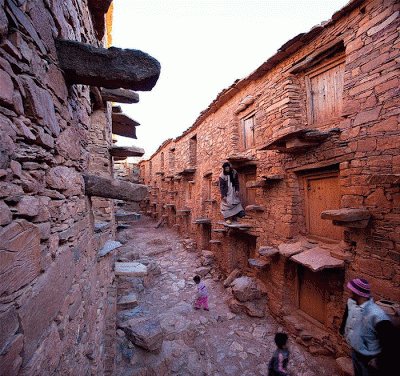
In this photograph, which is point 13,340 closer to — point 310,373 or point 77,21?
point 77,21

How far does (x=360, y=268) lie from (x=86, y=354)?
4.26 m

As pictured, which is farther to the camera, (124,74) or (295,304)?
(295,304)

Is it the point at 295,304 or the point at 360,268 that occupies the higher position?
the point at 360,268

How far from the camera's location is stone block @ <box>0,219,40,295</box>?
1056 mm

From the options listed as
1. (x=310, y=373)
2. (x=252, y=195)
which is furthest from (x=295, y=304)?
(x=252, y=195)

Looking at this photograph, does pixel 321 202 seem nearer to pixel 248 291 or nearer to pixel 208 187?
pixel 248 291

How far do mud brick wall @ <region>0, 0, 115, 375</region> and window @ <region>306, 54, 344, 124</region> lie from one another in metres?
4.59

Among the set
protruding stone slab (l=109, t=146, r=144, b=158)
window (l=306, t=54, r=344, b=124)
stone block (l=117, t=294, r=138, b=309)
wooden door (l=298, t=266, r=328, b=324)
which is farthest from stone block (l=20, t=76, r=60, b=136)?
stone block (l=117, t=294, r=138, b=309)

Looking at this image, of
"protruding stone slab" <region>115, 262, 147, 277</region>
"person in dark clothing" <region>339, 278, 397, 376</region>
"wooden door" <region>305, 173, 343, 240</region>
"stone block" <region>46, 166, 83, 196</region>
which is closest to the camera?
"stone block" <region>46, 166, 83, 196</region>

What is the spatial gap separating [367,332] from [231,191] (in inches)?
191

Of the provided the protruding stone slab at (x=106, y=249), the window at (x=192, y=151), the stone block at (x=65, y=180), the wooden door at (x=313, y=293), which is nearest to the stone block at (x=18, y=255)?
the stone block at (x=65, y=180)

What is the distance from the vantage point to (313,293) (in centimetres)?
515

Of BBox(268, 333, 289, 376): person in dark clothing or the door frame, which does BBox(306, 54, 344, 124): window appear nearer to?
the door frame

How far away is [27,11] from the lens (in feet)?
4.09
